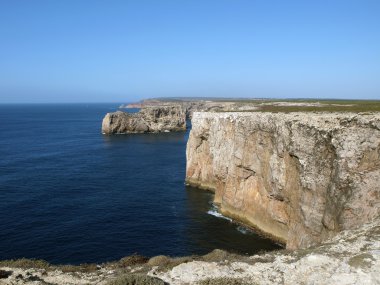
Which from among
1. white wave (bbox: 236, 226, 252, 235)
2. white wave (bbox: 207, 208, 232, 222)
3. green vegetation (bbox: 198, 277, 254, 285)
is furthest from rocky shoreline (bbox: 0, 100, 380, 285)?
white wave (bbox: 236, 226, 252, 235)

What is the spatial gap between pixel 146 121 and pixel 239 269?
443 ft

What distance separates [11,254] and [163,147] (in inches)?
2901

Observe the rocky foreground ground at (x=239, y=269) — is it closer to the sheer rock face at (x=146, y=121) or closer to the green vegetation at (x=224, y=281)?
the green vegetation at (x=224, y=281)

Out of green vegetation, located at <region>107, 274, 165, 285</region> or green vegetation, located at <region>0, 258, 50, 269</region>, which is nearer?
green vegetation, located at <region>107, 274, 165, 285</region>

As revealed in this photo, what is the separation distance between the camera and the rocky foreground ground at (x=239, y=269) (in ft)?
59.7

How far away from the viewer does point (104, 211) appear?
168 feet

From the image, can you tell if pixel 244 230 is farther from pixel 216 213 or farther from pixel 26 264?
pixel 26 264

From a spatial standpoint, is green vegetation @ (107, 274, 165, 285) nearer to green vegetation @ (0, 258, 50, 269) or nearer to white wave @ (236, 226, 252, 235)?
green vegetation @ (0, 258, 50, 269)

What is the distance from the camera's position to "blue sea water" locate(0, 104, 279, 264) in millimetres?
39812

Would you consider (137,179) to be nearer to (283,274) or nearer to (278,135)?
(278,135)

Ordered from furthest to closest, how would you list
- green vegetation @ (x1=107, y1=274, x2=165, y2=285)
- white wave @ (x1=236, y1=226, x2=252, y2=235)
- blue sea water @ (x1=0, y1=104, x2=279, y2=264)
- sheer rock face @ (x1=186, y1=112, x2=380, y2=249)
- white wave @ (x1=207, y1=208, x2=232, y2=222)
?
1. white wave @ (x1=207, y1=208, x2=232, y2=222)
2. white wave @ (x1=236, y1=226, x2=252, y2=235)
3. blue sea water @ (x1=0, y1=104, x2=279, y2=264)
4. sheer rock face @ (x1=186, y1=112, x2=380, y2=249)
5. green vegetation @ (x1=107, y1=274, x2=165, y2=285)

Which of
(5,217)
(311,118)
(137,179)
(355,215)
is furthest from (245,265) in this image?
(137,179)

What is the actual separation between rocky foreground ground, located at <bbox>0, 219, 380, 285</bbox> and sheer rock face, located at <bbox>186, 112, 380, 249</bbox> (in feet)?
27.0

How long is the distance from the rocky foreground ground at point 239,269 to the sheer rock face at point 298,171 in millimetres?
8224
